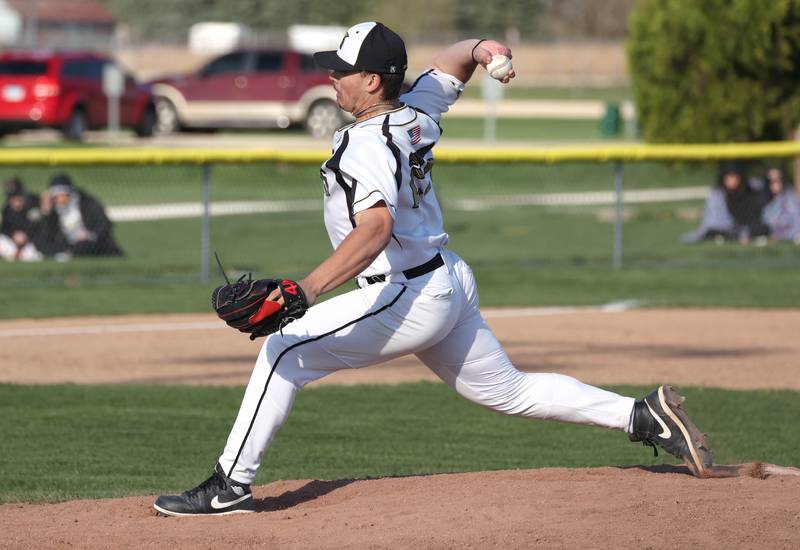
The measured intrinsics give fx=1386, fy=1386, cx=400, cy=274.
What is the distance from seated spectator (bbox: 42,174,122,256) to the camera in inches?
617

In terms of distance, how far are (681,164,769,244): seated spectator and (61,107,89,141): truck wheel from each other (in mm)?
17619

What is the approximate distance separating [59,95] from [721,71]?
15706 millimetres

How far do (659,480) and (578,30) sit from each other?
9142 cm

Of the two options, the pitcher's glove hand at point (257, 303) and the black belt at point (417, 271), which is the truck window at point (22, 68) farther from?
the pitcher's glove hand at point (257, 303)

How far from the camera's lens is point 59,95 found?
99.1 feet

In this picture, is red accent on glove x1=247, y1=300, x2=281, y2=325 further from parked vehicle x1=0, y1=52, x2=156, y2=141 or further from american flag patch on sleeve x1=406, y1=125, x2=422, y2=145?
parked vehicle x1=0, y1=52, x2=156, y2=141

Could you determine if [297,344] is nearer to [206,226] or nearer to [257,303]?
[257,303]

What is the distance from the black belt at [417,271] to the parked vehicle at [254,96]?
28216mm

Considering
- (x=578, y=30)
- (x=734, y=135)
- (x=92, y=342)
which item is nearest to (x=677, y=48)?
(x=734, y=135)

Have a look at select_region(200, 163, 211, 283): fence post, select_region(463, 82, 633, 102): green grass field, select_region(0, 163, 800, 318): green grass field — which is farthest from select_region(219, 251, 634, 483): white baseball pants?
select_region(463, 82, 633, 102): green grass field

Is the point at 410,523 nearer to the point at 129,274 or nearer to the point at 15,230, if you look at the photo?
the point at 129,274

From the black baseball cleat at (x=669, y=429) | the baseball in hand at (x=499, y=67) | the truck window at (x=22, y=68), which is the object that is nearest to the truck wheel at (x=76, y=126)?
the truck window at (x=22, y=68)

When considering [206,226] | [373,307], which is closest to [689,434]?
[373,307]

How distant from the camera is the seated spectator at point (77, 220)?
15673 millimetres
